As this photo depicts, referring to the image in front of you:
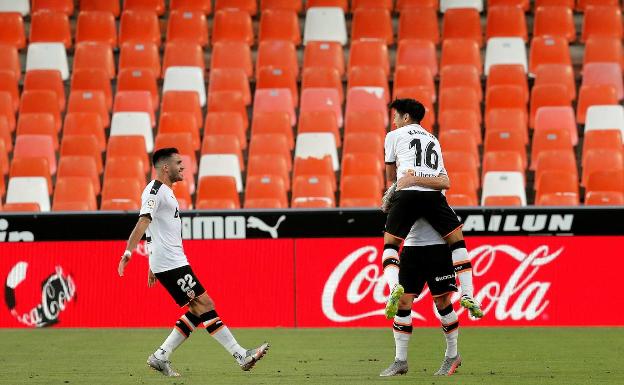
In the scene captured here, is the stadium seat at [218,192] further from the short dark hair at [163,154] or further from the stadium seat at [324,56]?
the short dark hair at [163,154]

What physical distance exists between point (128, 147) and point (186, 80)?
1.71 metres

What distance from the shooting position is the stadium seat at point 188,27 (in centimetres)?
1859

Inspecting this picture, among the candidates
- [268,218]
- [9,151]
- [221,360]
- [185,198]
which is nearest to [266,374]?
[221,360]

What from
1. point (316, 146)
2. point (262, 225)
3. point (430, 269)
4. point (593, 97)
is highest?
point (593, 97)

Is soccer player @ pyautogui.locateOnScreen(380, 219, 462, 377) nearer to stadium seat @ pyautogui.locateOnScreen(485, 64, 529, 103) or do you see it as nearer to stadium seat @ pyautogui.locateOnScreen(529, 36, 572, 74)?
stadium seat @ pyautogui.locateOnScreen(485, 64, 529, 103)

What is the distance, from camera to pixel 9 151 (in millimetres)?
17094

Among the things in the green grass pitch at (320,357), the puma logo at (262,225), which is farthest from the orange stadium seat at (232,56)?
the green grass pitch at (320,357)

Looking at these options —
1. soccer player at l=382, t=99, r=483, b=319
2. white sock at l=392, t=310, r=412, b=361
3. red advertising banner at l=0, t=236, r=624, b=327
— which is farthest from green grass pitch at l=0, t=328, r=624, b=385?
soccer player at l=382, t=99, r=483, b=319

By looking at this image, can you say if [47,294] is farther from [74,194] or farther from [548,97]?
[548,97]

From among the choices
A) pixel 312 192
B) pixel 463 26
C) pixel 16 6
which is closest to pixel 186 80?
pixel 312 192

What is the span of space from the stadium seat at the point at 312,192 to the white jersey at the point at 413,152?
6.95m

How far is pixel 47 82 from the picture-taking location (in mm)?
17891

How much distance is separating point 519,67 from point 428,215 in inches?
381

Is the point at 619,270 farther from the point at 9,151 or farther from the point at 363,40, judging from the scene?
the point at 9,151
